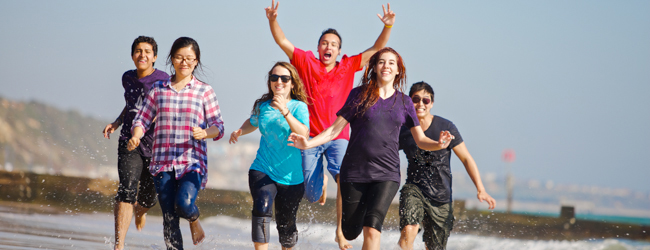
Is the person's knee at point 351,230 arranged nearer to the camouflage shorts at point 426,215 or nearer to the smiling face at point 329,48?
the camouflage shorts at point 426,215

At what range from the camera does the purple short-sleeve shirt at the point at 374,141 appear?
426cm

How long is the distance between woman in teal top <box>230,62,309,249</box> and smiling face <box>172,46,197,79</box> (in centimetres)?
67

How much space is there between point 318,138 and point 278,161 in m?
0.47

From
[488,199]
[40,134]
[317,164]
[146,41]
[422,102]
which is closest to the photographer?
[488,199]

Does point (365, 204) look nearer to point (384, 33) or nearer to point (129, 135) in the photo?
point (384, 33)

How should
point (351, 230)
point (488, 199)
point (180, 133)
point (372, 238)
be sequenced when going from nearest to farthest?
point (372, 238) → point (351, 230) → point (180, 133) → point (488, 199)

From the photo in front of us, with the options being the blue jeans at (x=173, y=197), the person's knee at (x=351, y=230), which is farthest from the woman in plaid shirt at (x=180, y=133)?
the person's knee at (x=351, y=230)

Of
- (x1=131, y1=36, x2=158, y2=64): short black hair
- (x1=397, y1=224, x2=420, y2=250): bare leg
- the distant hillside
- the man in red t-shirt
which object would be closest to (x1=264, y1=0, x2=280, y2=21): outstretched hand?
the man in red t-shirt

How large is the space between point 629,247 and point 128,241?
49.8 ft

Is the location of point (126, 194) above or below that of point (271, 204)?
below

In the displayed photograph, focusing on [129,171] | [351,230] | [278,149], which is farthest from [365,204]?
[129,171]

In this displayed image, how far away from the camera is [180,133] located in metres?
4.51

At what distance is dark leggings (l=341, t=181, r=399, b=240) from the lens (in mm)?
4176

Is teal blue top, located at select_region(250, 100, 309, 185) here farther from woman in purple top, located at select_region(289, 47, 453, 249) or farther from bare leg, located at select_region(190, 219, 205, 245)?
bare leg, located at select_region(190, 219, 205, 245)
